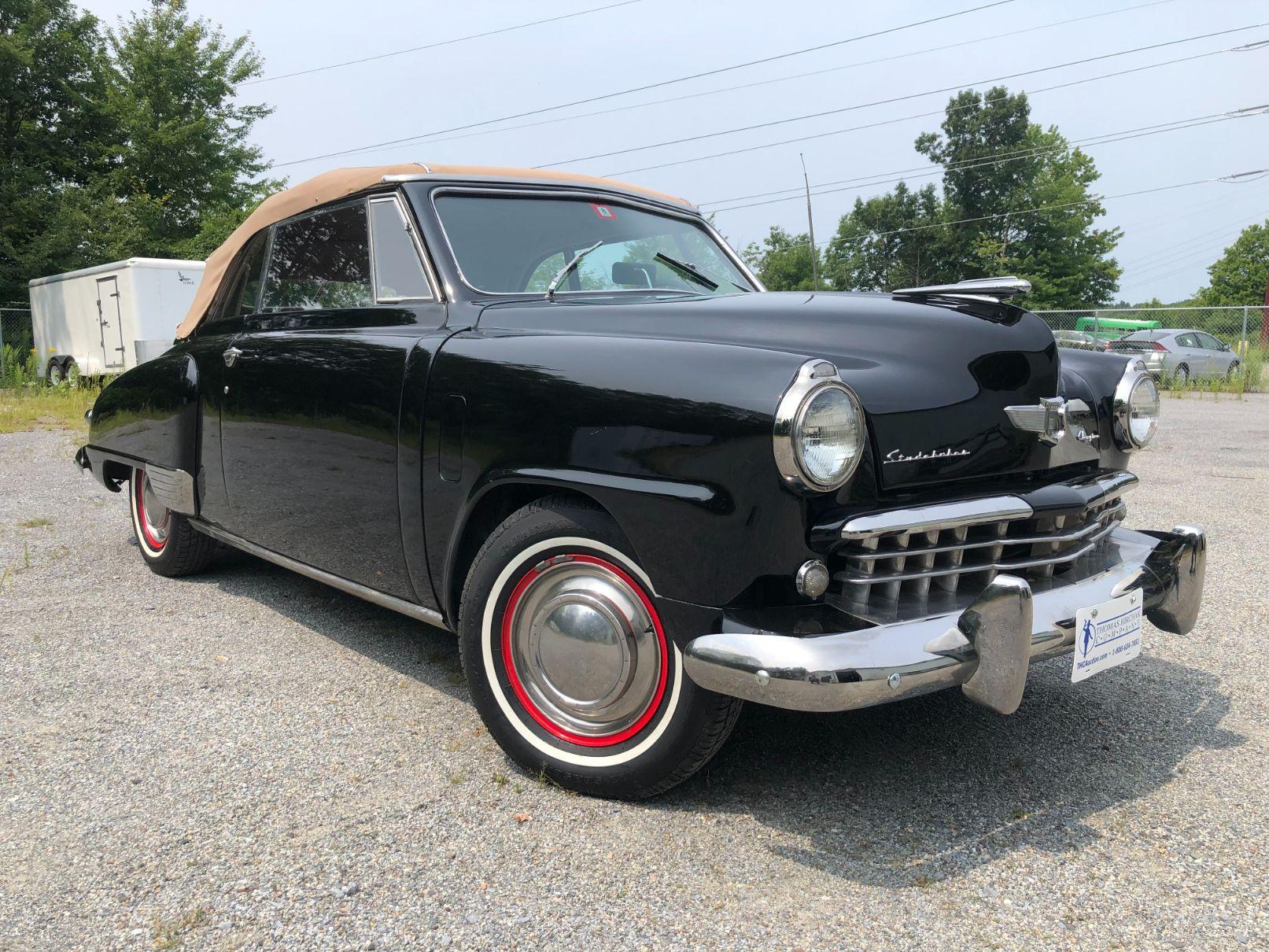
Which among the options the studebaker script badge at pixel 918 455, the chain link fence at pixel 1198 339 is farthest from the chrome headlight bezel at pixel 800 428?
the chain link fence at pixel 1198 339

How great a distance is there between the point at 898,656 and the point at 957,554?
0.38 metres

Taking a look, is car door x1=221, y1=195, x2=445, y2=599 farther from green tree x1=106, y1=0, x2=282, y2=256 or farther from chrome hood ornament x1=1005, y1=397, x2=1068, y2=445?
green tree x1=106, y1=0, x2=282, y2=256

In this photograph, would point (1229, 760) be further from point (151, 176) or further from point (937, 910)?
point (151, 176)

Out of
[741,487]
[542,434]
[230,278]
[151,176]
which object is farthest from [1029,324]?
[151,176]

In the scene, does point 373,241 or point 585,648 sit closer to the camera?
point 585,648

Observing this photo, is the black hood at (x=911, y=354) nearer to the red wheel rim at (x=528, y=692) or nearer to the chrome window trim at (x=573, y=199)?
the chrome window trim at (x=573, y=199)

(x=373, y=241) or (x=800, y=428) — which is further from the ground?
(x=373, y=241)

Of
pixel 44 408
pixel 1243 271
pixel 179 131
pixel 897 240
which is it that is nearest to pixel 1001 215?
pixel 897 240

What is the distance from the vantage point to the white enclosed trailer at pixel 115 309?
15781 millimetres

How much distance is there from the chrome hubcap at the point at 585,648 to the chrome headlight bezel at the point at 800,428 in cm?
54

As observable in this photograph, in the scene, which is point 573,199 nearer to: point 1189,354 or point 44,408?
point 44,408

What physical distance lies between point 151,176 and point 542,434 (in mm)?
28867

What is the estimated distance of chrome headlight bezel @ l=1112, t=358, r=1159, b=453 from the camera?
2.93 metres

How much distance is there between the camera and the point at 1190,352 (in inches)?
757
